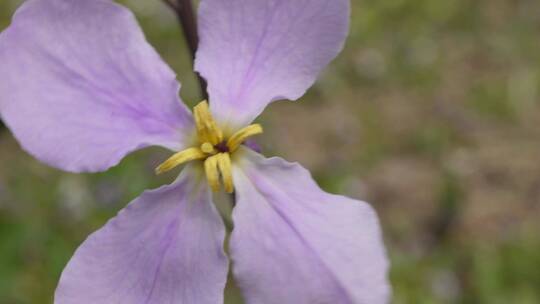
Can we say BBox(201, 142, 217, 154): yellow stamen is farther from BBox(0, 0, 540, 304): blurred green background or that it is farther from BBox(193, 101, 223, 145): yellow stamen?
BBox(0, 0, 540, 304): blurred green background

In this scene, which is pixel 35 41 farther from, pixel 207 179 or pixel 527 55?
pixel 527 55

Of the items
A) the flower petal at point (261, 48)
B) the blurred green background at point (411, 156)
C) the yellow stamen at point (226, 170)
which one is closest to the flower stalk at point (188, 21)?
the flower petal at point (261, 48)

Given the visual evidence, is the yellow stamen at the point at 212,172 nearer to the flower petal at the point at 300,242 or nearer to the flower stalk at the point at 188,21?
the flower petal at the point at 300,242

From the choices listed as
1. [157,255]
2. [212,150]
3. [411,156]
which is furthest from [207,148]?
[411,156]

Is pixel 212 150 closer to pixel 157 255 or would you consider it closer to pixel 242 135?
pixel 242 135

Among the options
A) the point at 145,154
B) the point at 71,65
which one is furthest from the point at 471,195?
the point at 71,65

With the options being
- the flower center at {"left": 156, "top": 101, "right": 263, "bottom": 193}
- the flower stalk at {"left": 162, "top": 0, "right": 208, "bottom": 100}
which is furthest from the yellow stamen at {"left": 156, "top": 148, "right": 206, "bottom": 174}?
the flower stalk at {"left": 162, "top": 0, "right": 208, "bottom": 100}
